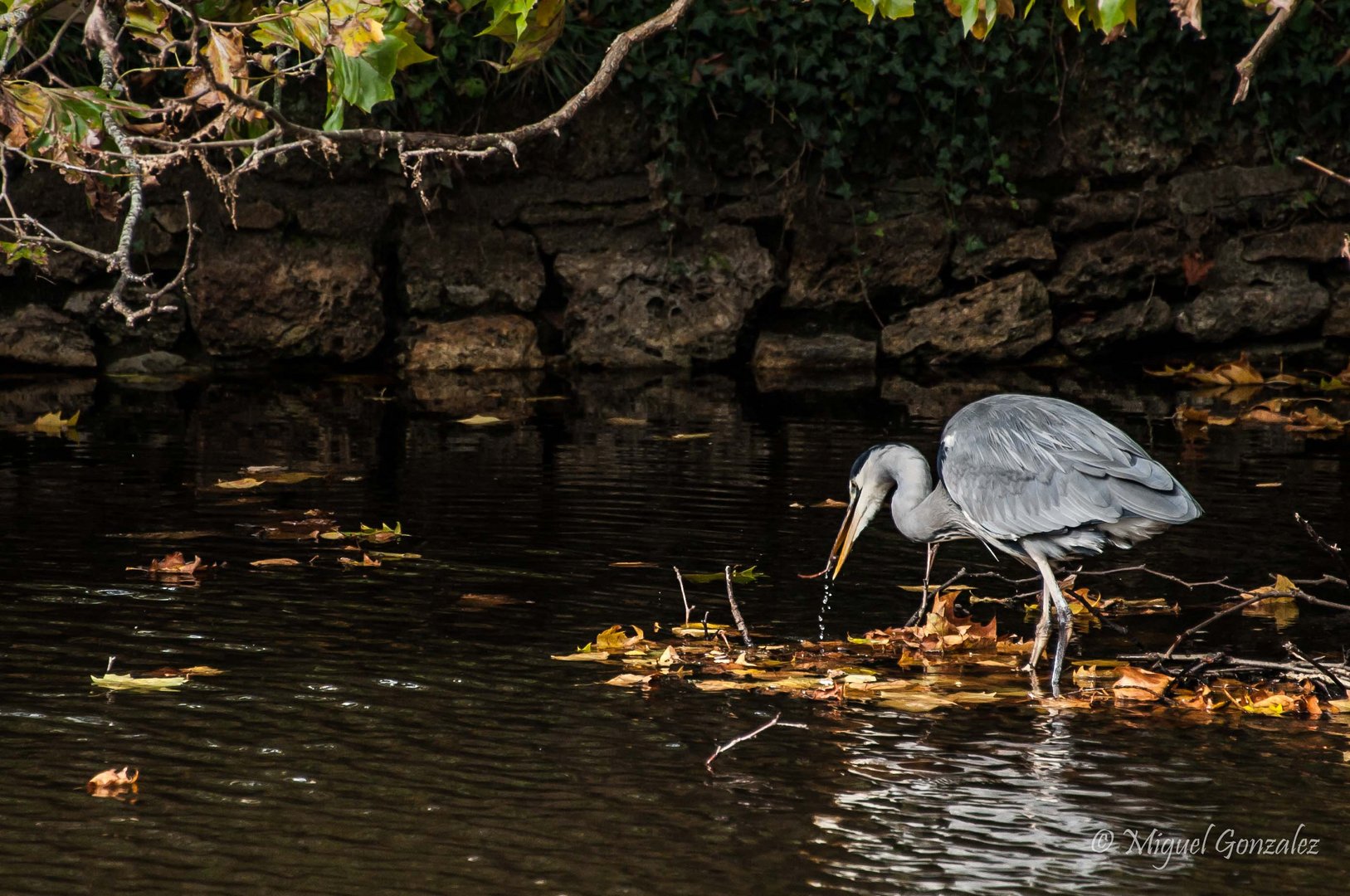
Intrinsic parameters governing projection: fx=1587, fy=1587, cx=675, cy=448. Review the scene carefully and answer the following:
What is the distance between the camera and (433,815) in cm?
419

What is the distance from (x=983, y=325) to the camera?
1582 cm

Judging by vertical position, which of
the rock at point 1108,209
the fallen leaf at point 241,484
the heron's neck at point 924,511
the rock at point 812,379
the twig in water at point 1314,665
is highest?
the rock at point 1108,209

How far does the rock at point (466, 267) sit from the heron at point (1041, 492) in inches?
384

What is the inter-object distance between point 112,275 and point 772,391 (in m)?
6.63

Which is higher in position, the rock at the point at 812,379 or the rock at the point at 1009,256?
the rock at the point at 1009,256

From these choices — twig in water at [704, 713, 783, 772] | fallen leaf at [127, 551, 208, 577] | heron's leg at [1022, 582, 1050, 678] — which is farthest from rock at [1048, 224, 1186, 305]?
twig in water at [704, 713, 783, 772]

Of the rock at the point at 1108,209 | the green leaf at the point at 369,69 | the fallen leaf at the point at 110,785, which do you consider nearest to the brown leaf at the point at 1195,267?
the rock at the point at 1108,209

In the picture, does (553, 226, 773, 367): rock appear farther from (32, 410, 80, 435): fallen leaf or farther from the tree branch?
the tree branch

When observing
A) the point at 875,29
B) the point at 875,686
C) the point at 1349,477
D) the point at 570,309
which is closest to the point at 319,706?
the point at 875,686

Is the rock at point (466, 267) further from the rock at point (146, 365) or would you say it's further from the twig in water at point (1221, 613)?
the twig in water at point (1221, 613)

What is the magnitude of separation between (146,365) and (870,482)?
10.6 meters

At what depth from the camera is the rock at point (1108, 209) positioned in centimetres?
1591

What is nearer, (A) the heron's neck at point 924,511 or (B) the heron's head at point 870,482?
(A) the heron's neck at point 924,511

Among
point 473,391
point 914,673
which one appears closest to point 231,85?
point 914,673
